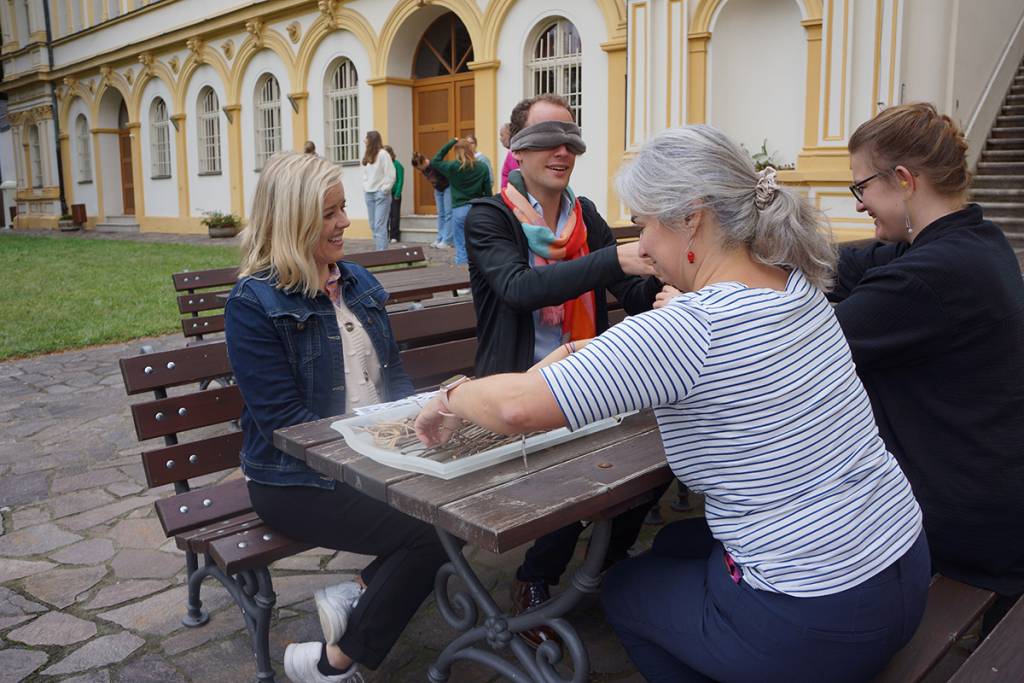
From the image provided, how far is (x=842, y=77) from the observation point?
10820mm

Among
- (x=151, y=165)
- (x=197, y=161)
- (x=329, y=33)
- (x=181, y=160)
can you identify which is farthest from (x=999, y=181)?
(x=151, y=165)

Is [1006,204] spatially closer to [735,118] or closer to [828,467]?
[735,118]

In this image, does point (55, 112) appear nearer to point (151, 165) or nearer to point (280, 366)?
point (151, 165)

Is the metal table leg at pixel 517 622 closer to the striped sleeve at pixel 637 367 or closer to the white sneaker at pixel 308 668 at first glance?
the white sneaker at pixel 308 668

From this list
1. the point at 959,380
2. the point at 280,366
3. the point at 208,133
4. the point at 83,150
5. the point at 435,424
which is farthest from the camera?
the point at 83,150

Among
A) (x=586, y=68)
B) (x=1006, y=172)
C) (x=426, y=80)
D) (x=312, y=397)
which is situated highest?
(x=426, y=80)

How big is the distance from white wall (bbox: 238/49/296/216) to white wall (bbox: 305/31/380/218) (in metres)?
0.37

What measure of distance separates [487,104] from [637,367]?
598 inches

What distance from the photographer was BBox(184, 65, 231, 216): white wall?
77.2 feet

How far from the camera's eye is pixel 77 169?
30.9 metres

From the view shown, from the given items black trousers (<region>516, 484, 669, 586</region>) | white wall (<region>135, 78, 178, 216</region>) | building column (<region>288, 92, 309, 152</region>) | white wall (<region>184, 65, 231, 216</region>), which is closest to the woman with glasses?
black trousers (<region>516, 484, 669, 586</region>)

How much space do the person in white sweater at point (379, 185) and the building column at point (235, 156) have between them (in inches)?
323

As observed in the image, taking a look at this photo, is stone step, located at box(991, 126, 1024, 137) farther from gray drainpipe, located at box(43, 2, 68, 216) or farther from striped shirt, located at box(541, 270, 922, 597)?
gray drainpipe, located at box(43, 2, 68, 216)

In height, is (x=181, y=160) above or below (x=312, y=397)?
above
